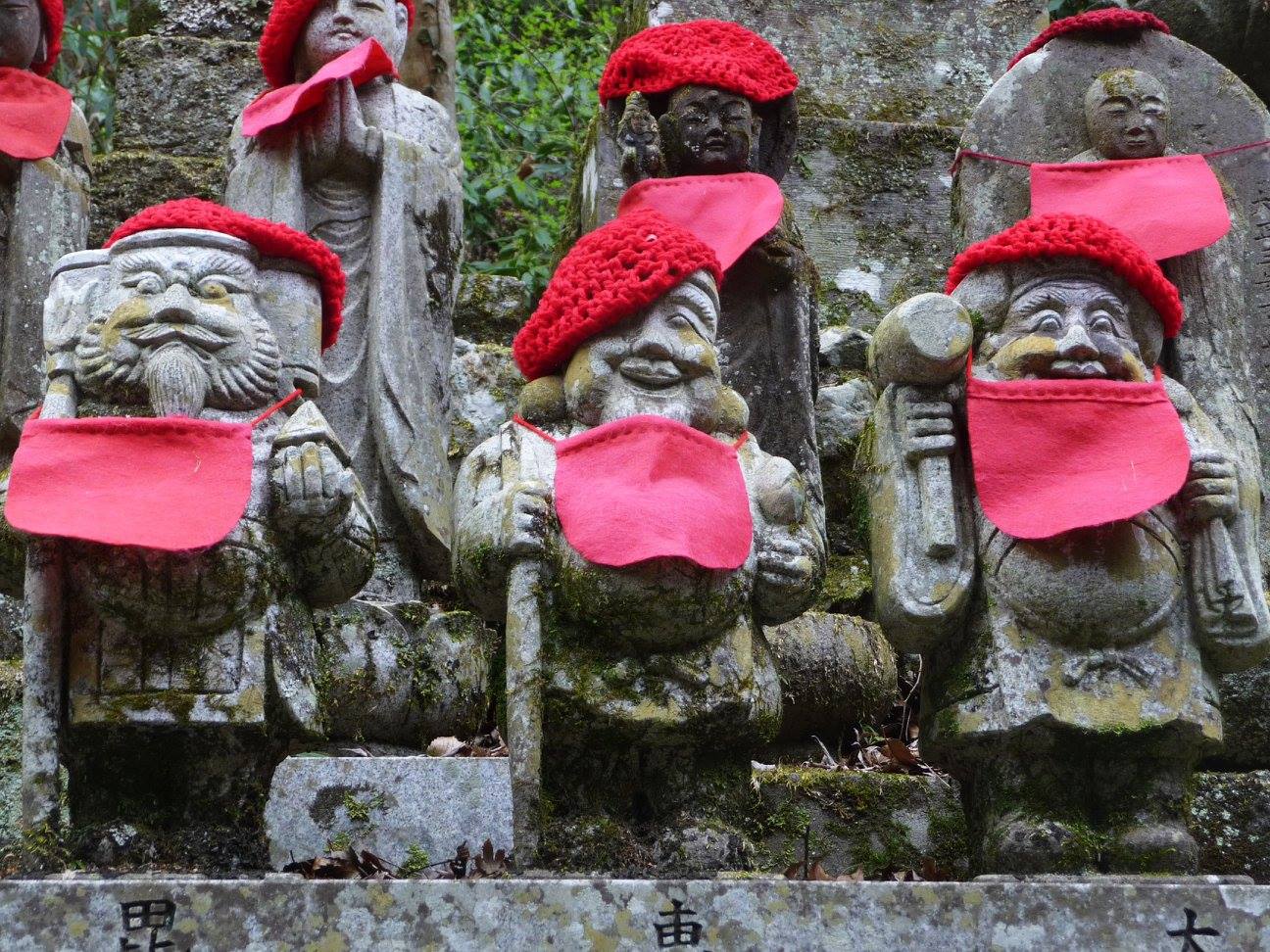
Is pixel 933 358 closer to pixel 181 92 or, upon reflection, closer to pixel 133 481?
pixel 133 481

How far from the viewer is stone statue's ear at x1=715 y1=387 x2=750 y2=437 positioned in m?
5.16

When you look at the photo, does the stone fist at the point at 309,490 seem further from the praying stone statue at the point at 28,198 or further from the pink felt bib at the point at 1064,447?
the praying stone statue at the point at 28,198

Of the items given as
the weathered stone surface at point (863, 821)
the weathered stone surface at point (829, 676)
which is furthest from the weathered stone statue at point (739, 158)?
the weathered stone surface at point (863, 821)

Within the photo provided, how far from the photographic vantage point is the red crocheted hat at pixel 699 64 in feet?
23.2

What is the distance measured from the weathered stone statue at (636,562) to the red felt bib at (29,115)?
321 centimetres

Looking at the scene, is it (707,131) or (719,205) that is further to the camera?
(707,131)

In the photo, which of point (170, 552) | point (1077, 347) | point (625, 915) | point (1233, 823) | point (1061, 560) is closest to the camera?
point (625, 915)

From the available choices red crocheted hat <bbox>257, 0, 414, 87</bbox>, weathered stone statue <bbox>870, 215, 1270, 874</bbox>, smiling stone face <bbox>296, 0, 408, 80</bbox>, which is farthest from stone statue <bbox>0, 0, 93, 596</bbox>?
weathered stone statue <bbox>870, 215, 1270, 874</bbox>

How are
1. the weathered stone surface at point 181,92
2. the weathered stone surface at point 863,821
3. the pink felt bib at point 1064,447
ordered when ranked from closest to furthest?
the pink felt bib at point 1064,447
the weathered stone surface at point 863,821
the weathered stone surface at point 181,92

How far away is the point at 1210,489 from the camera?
506 cm

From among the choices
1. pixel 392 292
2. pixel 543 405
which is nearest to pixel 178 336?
pixel 543 405

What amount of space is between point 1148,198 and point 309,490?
3.21m

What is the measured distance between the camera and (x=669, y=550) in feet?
15.4

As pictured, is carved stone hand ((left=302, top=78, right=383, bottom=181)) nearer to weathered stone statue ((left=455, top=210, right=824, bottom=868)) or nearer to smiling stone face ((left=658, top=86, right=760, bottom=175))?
smiling stone face ((left=658, top=86, right=760, bottom=175))
